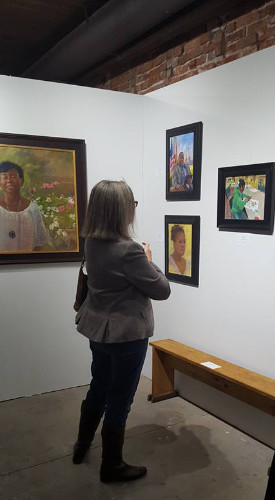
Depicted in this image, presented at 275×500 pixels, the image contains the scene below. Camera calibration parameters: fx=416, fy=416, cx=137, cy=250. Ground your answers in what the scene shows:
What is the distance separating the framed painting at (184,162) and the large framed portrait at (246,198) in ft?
0.89

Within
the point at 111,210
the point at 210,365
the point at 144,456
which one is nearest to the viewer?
the point at 111,210

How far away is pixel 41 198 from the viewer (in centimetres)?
324

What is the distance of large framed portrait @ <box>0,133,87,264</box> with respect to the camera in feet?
10.2

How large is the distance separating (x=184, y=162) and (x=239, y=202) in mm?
656

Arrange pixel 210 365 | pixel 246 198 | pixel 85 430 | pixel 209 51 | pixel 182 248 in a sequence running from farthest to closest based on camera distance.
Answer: pixel 209 51 < pixel 182 248 < pixel 210 365 < pixel 246 198 < pixel 85 430

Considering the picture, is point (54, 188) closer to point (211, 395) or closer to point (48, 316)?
point (48, 316)

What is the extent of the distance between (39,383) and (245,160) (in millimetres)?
2368

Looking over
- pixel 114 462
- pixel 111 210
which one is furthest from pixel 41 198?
pixel 114 462

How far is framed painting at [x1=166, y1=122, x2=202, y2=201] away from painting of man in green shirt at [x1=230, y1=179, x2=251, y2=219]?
379 millimetres

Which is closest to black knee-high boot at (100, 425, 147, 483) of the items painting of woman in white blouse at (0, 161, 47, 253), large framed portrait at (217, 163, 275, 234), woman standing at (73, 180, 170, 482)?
woman standing at (73, 180, 170, 482)

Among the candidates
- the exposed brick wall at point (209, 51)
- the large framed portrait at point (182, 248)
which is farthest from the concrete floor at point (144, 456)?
the exposed brick wall at point (209, 51)

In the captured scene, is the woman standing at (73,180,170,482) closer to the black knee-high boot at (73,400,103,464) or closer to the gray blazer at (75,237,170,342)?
the gray blazer at (75,237,170,342)

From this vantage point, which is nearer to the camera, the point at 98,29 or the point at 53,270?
the point at 53,270

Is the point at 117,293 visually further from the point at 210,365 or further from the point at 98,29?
the point at 98,29
